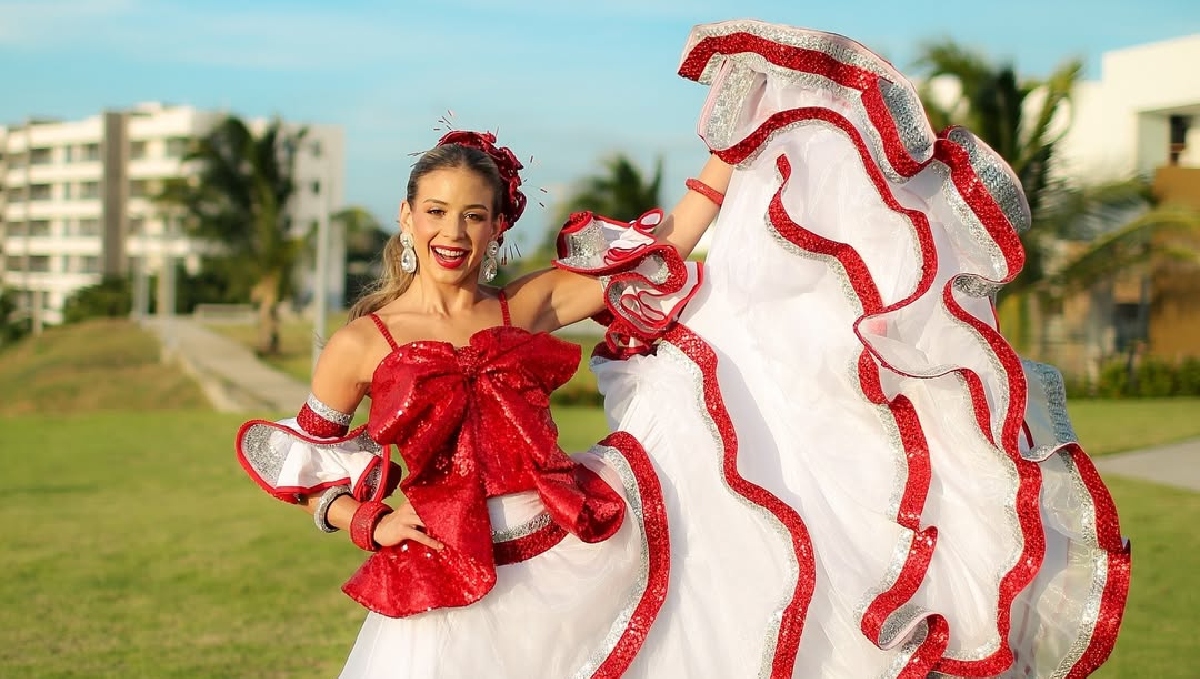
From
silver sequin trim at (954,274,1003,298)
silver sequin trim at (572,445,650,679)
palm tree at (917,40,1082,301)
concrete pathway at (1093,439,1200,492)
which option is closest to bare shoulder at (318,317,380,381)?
silver sequin trim at (572,445,650,679)

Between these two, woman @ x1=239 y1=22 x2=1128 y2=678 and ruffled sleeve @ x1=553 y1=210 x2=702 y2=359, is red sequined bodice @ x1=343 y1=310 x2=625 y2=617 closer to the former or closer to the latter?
woman @ x1=239 y1=22 x2=1128 y2=678

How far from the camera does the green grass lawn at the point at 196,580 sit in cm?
482

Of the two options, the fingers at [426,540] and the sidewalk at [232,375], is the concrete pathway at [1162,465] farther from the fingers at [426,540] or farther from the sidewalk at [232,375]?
the sidewalk at [232,375]

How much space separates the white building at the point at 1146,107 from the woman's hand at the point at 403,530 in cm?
1832

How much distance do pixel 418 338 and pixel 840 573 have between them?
847mm

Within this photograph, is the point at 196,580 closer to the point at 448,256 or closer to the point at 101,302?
the point at 448,256

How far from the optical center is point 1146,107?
63.3 feet

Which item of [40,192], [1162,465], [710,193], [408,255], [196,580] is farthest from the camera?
[40,192]

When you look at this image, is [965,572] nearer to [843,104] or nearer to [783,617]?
[783,617]

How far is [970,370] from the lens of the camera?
2.21 meters

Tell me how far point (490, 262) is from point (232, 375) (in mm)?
20432

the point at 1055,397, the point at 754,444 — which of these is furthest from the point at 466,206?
the point at 1055,397

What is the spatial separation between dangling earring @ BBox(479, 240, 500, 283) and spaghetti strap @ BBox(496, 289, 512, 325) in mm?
57

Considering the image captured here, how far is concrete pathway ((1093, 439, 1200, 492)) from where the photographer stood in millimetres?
9227
